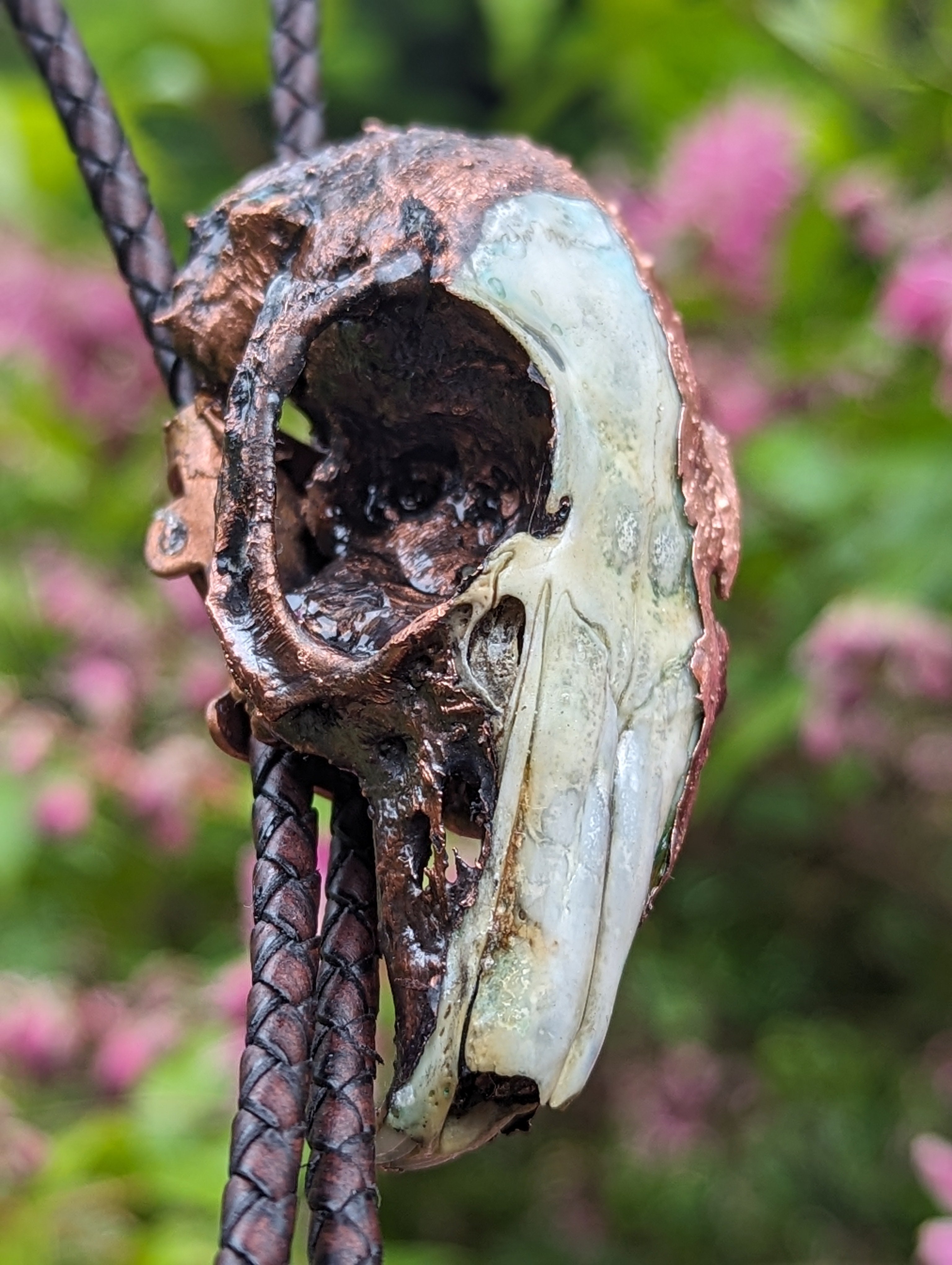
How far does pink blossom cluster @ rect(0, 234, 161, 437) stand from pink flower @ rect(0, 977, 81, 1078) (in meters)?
0.74

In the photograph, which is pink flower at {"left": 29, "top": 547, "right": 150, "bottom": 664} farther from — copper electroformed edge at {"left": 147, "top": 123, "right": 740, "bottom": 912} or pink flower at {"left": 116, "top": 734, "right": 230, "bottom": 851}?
copper electroformed edge at {"left": 147, "top": 123, "right": 740, "bottom": 912}

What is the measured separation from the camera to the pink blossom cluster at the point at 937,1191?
2.31ft

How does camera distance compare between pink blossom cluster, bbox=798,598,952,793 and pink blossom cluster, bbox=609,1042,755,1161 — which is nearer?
pink blossom cluster, bbox=798,598,952,793

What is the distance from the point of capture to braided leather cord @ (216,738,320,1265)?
0.35 m

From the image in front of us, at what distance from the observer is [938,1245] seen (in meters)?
0.71

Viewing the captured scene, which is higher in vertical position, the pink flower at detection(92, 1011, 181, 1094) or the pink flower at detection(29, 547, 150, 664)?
the pink flower at detection(29, 547, 150, 664)

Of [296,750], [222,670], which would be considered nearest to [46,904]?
[222,670]

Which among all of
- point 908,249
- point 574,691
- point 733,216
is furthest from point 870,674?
point 574,691

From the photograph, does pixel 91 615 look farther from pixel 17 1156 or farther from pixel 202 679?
pixel 17 1156

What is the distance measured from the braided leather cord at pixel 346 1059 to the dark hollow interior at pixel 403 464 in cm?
8

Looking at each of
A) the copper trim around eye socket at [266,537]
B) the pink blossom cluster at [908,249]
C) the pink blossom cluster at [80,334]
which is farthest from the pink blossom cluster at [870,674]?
the pink blossom cluster at [80,334]

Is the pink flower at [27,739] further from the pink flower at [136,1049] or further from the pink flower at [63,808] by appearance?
the pink flower at [136,1049]

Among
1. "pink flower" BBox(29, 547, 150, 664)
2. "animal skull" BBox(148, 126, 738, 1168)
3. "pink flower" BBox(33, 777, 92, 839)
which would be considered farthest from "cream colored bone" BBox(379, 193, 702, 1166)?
"pink flower" BBox(29, 547, 150, 664)

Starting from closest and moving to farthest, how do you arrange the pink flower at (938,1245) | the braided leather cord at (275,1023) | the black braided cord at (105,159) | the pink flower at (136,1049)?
1. the braided leather cord at (275,1023)
2. the black braided cord at (105,159)
3. the pink flower at (938,1245)
4. the pink flower at (136,1049)
